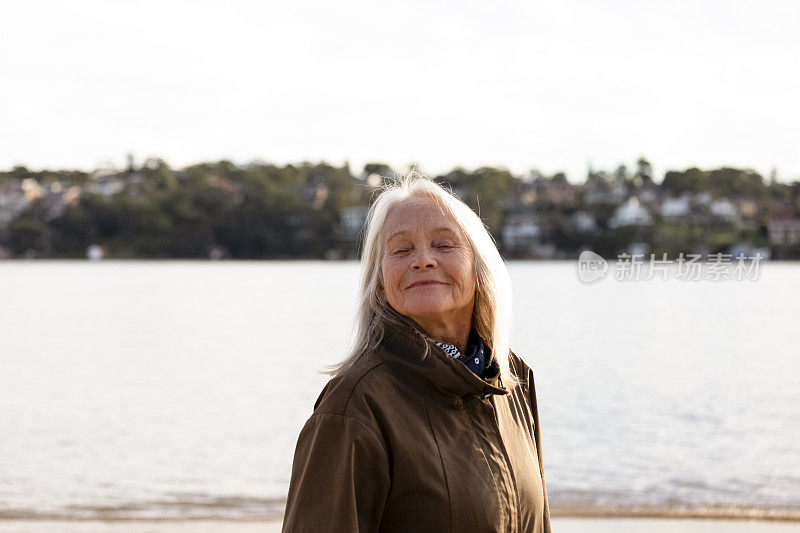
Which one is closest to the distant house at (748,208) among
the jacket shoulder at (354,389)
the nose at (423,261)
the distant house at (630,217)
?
the distant house at (630,217)

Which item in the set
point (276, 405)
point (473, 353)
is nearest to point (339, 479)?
point (473, 353)

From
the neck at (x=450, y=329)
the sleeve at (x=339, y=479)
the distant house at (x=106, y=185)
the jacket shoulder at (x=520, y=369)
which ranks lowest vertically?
the sleeve at (x=339, y=479)

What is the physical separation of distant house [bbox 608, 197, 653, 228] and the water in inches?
2392

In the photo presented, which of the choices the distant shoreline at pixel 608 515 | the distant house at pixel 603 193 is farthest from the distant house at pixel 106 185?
the distant shoreline at pixel 608 515

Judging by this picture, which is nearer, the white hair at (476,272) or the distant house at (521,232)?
the white hair at (476,272)

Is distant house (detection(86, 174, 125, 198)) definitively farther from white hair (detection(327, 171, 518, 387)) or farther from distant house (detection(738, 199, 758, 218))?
white hair (detection(327, 171, 518, 387))

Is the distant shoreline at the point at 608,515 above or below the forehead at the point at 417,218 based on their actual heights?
below

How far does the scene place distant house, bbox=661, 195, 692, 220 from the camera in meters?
113

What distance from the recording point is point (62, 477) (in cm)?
1012

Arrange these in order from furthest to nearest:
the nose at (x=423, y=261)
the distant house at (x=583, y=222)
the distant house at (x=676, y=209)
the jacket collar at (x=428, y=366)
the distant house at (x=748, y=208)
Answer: the distant house at (x=676, y=209) < the distant house at (x=583, y=222) < the distant house at (x=748, y=208) < the nose at (x=423, y=261) < the jacket collar at (x=428, y=366)

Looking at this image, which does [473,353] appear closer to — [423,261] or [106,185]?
[423,261]

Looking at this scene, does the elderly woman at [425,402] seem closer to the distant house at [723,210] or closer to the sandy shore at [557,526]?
the sandy shore at [557,526]

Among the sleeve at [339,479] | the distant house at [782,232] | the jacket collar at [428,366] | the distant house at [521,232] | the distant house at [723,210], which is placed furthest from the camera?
the distant house at [521,232]

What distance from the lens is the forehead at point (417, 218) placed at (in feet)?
6.70
